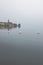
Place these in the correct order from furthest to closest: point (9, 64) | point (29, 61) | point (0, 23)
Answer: point (0, 23) → point (29, 61) → point (9, 64)

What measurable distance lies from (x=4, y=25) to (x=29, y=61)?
213 ft

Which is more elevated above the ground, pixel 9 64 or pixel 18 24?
pixel 9 64

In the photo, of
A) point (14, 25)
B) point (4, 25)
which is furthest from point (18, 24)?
point (4, 25)

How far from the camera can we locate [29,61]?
39.5 ft

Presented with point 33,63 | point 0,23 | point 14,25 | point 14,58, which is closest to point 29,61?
point 33,63

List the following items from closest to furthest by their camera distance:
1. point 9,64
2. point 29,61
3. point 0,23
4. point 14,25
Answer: point 9,64 < point 29,61 < point 0,23 < point 14,25

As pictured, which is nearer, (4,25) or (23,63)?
(23,63)

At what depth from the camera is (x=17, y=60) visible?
12.3 meters

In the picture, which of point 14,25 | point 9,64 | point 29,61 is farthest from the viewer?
point 14,25

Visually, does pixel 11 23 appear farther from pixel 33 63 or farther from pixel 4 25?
pixel 33 63

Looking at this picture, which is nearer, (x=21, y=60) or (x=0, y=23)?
(x=21, y=60)

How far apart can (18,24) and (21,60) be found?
73.9 meters

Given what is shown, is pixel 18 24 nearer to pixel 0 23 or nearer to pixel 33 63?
pixel 0 23

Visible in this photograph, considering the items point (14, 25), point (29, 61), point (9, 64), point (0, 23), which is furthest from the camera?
point (14, 25)
